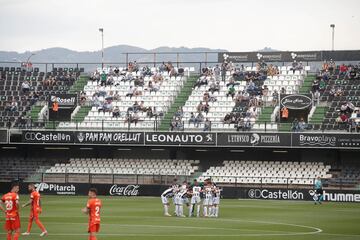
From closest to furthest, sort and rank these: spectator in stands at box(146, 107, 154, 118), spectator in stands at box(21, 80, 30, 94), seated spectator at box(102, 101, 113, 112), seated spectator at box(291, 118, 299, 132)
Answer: seated spectator at box(291, 118, 299, 132) → spectator in stands at box(146, 107, 154, 118) → seated spectator at box(102, 101, 113, 112) → spectator in stands at box(21, 80, 30, 94)

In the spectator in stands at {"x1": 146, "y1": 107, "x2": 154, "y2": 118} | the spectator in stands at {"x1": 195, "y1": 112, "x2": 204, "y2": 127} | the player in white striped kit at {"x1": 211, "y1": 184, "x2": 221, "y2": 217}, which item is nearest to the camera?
the player in white striped kit at {"x1": 211, "y1": 184, "x2": 221, "y2": 217}

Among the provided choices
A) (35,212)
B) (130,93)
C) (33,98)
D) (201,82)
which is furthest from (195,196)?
(33,98)

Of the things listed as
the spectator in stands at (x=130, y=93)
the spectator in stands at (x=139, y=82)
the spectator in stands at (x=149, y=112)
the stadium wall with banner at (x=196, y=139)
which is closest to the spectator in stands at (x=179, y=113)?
the spectator in stands at (x=149, y=112)

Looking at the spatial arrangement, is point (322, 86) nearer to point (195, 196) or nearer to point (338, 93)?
point (338, 93)

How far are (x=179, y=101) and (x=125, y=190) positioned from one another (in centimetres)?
1222

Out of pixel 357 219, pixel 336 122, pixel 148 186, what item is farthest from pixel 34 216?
pixel 336 122

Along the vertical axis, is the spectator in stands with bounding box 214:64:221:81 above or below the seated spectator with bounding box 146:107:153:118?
above

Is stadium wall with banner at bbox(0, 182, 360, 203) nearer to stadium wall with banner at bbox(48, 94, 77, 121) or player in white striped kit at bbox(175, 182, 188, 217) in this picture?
stadium wall with banner at bbox(48, 94, 77, 121)

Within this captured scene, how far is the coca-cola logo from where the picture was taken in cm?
6450

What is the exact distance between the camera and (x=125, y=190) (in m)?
64.6

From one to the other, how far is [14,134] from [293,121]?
2236 centimetres

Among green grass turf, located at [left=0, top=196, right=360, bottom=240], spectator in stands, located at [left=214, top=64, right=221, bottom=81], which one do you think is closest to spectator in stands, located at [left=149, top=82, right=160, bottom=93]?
spectator in stands, located at [left=214, top=64, right=221, bottom=81]

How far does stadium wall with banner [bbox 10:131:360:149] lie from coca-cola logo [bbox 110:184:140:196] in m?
5.09

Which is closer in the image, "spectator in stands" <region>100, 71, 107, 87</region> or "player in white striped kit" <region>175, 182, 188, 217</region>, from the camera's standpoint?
"player in white striped kit" <region>175, 182, 188, 217</region>
